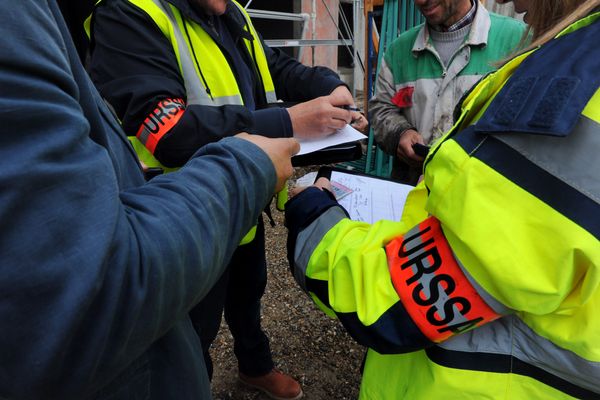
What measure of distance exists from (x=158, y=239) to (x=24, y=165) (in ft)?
0.62

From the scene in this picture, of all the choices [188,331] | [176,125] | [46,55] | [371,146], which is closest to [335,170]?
[176,125]

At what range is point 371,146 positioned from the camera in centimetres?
402

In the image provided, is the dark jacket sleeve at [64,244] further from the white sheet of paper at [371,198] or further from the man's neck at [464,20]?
the man's neck at [464,20]

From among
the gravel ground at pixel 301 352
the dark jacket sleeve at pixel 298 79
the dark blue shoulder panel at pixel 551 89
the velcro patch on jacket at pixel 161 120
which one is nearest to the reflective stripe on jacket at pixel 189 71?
the velcro patch on jacket at pixel 161 120

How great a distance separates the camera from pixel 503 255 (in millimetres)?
657

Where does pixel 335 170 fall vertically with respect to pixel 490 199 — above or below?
below

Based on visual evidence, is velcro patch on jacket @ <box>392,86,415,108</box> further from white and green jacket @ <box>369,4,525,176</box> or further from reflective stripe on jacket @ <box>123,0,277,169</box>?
reflective stripe on jacket @ <box>123,0,277,169</box>

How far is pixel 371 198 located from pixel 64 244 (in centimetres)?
106

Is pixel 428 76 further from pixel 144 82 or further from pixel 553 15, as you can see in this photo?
A: pixel 144 82

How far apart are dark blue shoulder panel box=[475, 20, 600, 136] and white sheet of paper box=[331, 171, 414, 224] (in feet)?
2.08

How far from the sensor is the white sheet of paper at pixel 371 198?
1.31 m

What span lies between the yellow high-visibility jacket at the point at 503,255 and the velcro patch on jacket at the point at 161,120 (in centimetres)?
62

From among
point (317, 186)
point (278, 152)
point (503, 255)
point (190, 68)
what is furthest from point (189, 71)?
point (503, 255)

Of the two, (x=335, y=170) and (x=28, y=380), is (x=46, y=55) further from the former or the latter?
(x=335, y=170)
